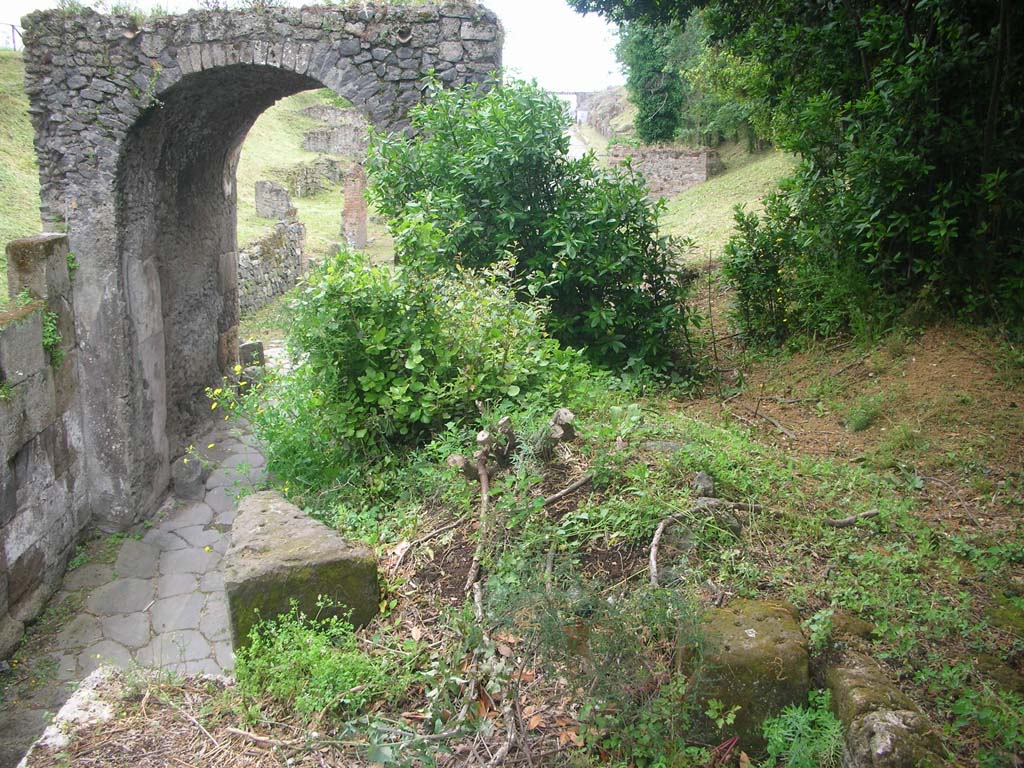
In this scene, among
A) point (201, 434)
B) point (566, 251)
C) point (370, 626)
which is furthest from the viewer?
point (201, 434)

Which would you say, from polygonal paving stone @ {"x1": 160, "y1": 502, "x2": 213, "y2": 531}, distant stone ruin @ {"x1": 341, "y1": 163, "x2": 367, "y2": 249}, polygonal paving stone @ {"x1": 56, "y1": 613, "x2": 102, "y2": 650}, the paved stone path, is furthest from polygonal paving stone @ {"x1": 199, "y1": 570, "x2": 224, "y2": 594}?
distant stone ruin @ {"x1": 341, "y1": 163, "x2": 367, "y2": 249}

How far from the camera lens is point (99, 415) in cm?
717

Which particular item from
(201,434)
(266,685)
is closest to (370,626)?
(266,685)

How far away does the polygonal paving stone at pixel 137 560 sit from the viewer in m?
6.60

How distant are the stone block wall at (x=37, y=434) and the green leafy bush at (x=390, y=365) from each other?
97.1 inches

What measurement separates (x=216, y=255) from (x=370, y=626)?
22.8ft

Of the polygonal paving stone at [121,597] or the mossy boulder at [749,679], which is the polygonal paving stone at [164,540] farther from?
the mossy boulder at [749,679]

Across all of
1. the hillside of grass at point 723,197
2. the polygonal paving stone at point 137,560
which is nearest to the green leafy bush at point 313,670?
the polygonal paving stone at point 137,560

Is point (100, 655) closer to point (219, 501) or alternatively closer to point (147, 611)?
point (147, 611)

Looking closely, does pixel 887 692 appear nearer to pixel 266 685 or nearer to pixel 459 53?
pixel 266 685

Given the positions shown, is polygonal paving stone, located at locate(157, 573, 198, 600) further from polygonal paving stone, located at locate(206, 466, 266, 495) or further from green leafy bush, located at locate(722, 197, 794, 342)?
green leafy bush, located at locate(722, 197, 794, 342)

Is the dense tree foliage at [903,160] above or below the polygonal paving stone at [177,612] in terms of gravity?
above

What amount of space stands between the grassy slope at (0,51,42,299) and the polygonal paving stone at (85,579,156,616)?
257cm

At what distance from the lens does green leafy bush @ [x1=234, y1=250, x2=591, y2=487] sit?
433 cm
